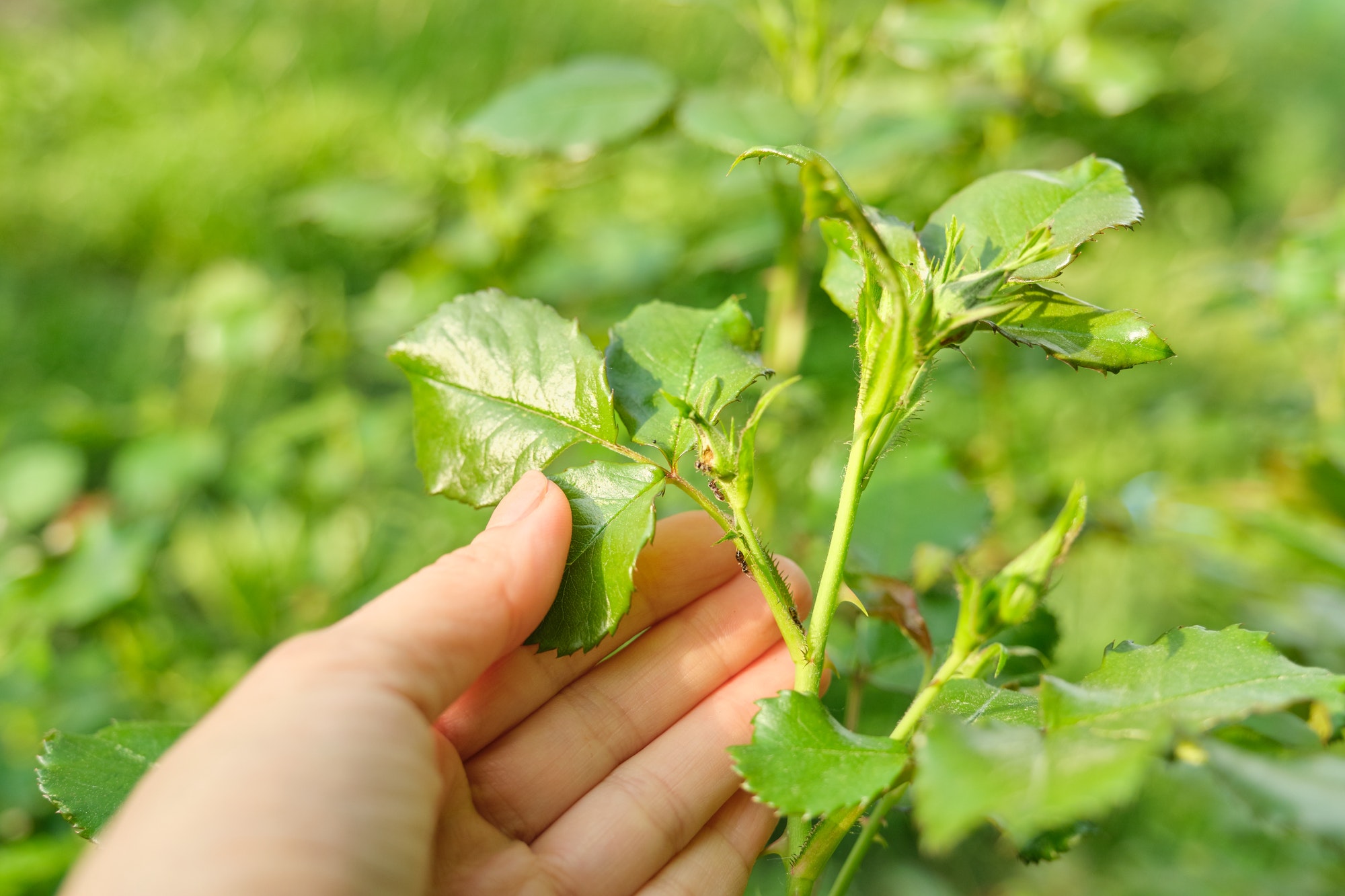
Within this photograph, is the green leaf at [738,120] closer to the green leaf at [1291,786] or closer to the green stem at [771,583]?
the green stem at [771,583]

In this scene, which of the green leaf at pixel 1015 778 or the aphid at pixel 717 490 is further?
the aphid at pixel 717 490

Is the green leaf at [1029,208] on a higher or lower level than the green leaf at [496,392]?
higher

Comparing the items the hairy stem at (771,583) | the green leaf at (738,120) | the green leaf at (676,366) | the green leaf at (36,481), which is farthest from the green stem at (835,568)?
the green leaf at (36,481)

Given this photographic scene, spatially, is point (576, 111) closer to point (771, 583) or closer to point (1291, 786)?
point (771, 583)

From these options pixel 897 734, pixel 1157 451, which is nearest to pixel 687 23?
pixel 1157 451

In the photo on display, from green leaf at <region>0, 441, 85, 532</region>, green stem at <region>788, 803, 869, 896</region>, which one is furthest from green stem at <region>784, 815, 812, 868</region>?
green leaf at <region>0, 441, 85, 532</region>

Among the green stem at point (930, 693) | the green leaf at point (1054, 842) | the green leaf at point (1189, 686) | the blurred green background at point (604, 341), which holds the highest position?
the green leaf at point (1189, 686)

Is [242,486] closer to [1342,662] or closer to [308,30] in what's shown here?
[1342,662]

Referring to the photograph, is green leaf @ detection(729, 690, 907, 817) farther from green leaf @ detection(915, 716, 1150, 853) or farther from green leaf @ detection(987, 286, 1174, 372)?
green leaf @ detection(987, 286, 1174, 372)
